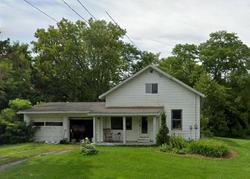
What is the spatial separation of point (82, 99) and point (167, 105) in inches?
993

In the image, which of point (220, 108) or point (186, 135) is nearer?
point (186, 135)

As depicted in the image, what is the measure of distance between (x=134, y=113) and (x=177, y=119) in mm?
3843

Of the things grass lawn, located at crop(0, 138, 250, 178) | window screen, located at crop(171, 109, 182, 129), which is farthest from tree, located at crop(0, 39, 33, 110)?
grass lawn, located at crop(0, 138, 250, 178)

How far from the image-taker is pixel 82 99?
2285 inches

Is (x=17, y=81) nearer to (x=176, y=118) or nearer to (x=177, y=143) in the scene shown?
(x=176, y=118)

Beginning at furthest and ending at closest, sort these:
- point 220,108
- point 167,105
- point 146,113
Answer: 1. point 220,108
2. point 167,105
3. point 146,113

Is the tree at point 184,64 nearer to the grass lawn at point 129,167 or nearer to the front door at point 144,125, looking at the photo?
the front door at point 144,125

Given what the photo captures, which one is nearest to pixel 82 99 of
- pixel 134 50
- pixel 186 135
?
pixel 134 50

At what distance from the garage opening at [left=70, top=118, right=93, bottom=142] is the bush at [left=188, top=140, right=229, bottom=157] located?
13.9m

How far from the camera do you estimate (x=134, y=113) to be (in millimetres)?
32719

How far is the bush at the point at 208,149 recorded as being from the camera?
24.2m

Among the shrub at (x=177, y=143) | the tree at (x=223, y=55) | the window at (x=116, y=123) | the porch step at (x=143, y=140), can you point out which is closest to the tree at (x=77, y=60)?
the tree at (x=223, y=55)

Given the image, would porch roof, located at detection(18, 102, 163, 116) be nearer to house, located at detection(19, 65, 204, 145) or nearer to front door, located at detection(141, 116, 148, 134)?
house, located at detection(19, 65, 204, 145)

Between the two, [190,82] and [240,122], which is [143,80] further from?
[240,122]
